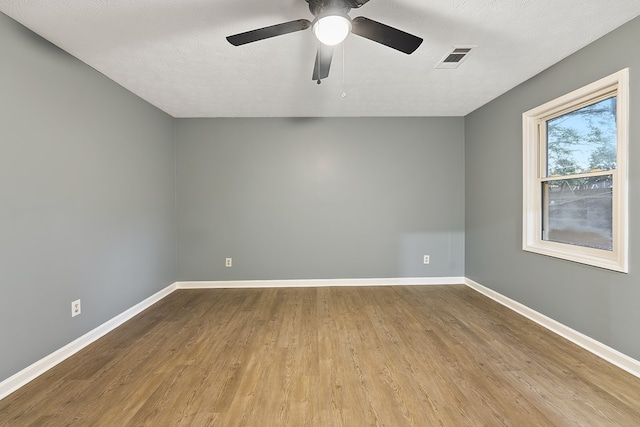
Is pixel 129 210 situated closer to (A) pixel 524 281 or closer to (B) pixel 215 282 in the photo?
(B) pixel 215 282

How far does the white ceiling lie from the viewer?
172cm

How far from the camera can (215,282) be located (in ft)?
12.7

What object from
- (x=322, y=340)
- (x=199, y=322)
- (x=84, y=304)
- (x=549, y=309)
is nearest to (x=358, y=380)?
(x=322, y=340)

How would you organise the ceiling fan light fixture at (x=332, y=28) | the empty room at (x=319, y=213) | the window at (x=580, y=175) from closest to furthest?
the ceiling fan light fixture at (x=332, y=28) → the empty room at (x=319, y=213) → the window at (x=580, y=175)

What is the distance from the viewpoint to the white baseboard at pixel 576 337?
6.23 ft

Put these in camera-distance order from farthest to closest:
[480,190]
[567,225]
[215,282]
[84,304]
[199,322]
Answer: [215,282] < [480,190] < [199,322] < [567,225] < [84,304]

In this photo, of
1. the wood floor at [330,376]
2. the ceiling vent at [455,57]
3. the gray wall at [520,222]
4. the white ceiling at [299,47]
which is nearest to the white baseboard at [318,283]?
the gray wall at [520,222]

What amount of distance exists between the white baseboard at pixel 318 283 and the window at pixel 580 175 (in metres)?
1.30

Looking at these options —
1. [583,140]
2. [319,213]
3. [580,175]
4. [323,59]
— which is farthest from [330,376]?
[583,140]

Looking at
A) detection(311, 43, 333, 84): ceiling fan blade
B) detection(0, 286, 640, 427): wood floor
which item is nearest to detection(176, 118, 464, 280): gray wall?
detection(0, 286, 640, 427): wood floor

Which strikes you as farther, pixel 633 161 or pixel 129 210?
pixel 129 210

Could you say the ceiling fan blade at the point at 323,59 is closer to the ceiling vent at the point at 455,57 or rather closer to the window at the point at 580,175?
the ceiling vent at the point at 455,57

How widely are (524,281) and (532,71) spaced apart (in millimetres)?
2028

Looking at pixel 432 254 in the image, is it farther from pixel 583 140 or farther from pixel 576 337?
pixel 583 140
